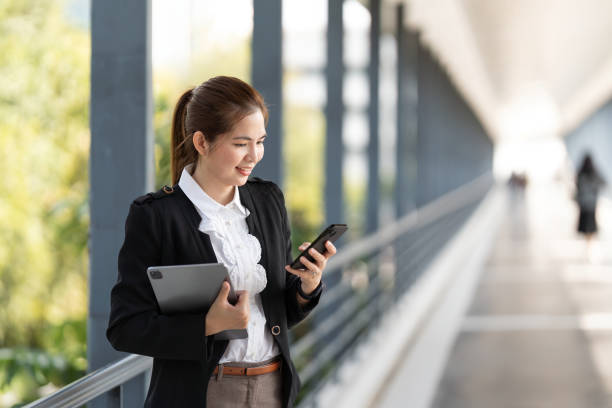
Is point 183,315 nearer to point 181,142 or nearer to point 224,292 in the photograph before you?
point 224,292

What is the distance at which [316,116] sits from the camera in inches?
997

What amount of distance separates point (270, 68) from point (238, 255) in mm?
1525

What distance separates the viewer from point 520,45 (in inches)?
388

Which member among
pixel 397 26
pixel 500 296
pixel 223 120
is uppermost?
pixel 397 26

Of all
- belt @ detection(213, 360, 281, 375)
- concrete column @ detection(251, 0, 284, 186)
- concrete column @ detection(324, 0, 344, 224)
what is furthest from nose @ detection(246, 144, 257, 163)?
concrete column @ detection(324, 0, 344, 224)

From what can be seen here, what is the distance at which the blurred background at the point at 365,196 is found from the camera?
177 cm

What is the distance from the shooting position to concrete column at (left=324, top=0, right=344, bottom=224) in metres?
3.94

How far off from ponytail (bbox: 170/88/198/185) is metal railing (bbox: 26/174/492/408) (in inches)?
14.8

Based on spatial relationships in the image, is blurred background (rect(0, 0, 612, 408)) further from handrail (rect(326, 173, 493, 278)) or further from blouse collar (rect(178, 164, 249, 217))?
blouse collar (rect(178, 164, 249, 217))

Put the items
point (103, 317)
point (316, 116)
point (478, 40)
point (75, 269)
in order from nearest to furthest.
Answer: point (103, 317) → point (75, 269) → point (478, 40) → point (316, 116)

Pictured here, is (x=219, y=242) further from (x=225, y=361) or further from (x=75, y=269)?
(x=75, y=269)

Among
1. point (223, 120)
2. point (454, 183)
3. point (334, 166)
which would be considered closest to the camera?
point (223, 120)

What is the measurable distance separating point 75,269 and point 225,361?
268 inches

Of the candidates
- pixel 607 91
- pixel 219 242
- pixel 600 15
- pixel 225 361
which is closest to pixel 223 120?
pixel 219 242
